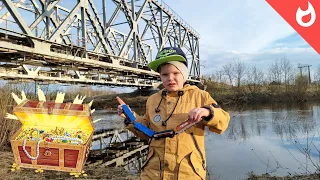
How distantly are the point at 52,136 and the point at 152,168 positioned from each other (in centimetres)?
85

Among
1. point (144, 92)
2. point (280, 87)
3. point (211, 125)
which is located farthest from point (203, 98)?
point (280, 87)

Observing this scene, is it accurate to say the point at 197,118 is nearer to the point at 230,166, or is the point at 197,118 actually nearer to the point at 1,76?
the point at 230,166

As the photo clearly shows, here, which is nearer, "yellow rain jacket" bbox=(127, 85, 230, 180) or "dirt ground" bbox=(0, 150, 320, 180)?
"yellow rain jacket" bbox=(127, 85, 230, 180)

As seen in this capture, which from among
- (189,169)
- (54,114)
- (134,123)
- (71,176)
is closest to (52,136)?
(54,114)

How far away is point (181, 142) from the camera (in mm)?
2020

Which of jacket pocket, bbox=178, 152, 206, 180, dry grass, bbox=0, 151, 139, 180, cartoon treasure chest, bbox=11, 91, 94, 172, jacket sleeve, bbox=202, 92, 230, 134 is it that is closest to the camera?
jacket sleeve, bbox=202, 92, 230, 134

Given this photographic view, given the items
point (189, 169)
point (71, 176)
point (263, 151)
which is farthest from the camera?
point (263, 151)

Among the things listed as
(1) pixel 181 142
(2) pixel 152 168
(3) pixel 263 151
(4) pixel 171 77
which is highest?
(4) pixel 171 77

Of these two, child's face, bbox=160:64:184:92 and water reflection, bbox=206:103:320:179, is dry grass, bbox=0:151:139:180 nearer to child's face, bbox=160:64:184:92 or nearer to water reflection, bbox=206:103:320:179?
water reflection, bbox=206:103:320:179

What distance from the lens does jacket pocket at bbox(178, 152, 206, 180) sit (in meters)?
1.97

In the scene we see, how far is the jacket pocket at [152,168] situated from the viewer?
2062mm

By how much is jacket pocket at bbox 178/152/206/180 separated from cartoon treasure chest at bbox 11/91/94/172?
769mm

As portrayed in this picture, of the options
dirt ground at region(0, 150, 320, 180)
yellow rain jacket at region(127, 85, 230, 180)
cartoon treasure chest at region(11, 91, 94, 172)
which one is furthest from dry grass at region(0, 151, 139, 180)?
yellow rain jacket at region(127, 85, 230, 180)

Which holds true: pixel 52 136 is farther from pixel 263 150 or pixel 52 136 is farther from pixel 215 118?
pixel 263 150
